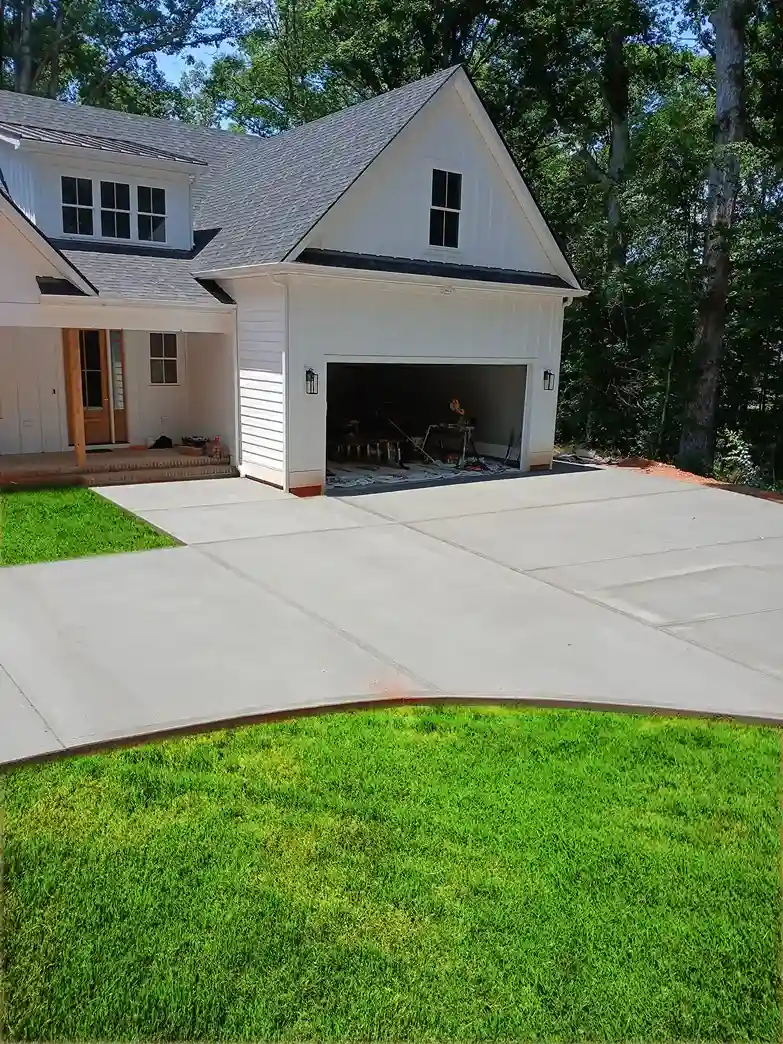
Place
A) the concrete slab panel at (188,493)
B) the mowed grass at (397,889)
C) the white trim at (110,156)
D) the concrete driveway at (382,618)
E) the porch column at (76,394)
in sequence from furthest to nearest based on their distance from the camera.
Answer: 1. the white trim at (110,156)
2. the porch column at (76,394)
3. the concrete slab panel at (188,493)
4. the concrete driveway at (382,618)
5. the mowed grass at (397,889)

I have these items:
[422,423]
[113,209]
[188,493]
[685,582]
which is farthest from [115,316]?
[685,582]

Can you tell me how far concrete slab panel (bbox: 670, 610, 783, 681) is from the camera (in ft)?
21.8

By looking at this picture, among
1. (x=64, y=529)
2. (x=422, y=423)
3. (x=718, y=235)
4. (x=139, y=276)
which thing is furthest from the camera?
(x=422, y=423)

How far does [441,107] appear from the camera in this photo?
13.8 m

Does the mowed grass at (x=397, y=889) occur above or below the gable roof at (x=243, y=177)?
below

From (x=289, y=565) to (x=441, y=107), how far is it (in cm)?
885

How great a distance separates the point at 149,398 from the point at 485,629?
10032 millimetres

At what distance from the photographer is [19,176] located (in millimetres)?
14328

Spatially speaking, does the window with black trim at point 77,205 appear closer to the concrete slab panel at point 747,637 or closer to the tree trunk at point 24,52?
the concrete slab panel at point 747,637

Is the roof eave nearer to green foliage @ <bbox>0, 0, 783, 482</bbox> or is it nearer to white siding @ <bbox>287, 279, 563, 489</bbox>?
white siding @ <bbox>287, 279, 563, 489</bbox>

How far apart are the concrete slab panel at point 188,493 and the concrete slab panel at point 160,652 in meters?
3.40

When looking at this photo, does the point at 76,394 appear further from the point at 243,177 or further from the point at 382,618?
the point at 382,618

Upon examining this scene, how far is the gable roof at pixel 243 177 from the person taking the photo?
13312 millimetres

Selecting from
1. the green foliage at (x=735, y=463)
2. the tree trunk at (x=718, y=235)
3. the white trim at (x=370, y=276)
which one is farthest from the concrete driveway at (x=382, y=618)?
the tree trunk at (x=718, y=235)
